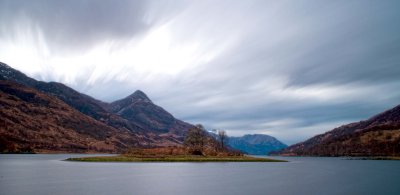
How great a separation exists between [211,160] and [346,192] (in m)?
127

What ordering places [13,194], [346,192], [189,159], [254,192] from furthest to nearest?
1. [189,159]
2. [346,192]
3. [254,192]
4. [13,194]

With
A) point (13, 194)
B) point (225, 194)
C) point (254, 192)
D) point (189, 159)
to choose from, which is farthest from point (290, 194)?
point (189, 159)

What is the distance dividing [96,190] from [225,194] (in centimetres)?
2412

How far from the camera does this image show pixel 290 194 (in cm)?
6097

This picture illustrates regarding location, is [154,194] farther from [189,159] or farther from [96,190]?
[189,159]

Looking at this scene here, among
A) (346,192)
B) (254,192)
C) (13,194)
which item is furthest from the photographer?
(346,192)

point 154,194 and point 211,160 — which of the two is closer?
point 154,194

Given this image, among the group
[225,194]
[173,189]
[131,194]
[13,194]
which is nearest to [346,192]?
[225,194]

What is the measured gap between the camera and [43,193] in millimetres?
55688

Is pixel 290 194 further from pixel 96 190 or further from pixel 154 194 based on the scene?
pixel 96 190

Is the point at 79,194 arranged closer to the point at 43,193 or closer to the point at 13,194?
the point at 43,193

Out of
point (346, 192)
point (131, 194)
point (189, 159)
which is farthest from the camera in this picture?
point (189, 159)

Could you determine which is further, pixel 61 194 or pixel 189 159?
pixel 189 159

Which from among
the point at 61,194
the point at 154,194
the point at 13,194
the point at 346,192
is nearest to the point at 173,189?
the point at 154,194
